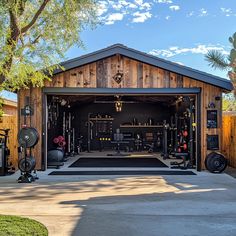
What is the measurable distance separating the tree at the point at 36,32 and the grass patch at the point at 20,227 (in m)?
1.81

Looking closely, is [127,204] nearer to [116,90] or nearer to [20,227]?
[20,227]

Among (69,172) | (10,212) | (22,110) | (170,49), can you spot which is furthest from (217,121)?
(170,49)

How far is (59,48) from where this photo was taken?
6258 millimetres

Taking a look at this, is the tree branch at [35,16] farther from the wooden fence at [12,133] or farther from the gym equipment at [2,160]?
the wooden fence at [12,133]

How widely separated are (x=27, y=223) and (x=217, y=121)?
7.18m

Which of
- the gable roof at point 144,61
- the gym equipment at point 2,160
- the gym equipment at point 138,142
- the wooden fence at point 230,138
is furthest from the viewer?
the gym equipment at point 138,142

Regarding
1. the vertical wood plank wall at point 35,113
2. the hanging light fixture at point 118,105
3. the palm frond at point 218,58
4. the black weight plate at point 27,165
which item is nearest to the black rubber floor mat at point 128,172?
the vertical wood plank wall at point 35,113

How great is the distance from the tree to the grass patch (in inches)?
71.4

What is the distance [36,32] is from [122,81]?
A: 5246 mm

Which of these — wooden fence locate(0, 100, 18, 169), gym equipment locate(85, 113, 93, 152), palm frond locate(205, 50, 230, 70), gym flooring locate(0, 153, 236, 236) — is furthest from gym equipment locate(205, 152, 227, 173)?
gym equipment locate(85, 113, 93, 152)

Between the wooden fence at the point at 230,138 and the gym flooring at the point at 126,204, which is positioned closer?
the gym flooring at the point at 126,204

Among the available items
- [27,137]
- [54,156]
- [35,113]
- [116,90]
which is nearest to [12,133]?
[35,113]

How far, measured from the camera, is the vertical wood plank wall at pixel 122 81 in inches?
432

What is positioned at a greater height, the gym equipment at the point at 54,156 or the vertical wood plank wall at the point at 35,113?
the vertical wood plank wall at the point at 35,113
